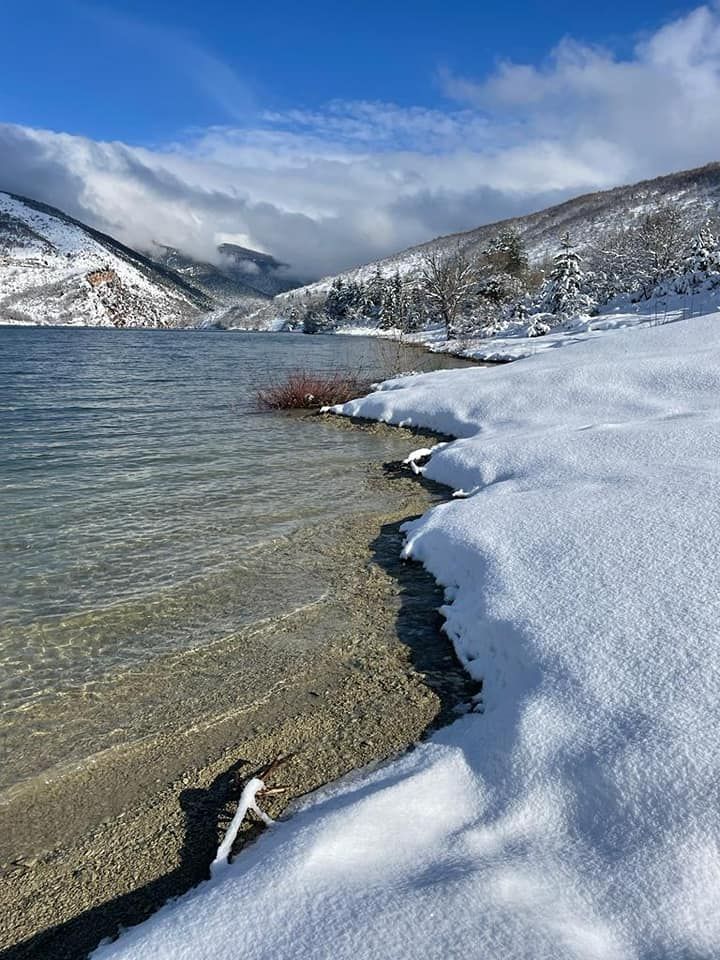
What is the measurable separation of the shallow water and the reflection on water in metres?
0.02

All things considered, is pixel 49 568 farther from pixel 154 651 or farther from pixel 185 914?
pixel 185 914

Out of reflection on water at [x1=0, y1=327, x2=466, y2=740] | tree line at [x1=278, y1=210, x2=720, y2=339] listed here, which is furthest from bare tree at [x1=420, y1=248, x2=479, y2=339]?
reflection on water at [x1=0, y1=327, x2=466, y2=740]

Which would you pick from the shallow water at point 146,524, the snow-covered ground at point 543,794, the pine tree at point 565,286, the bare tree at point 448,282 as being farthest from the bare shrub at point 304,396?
the pine tree at point 565,286

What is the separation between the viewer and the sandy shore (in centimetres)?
280

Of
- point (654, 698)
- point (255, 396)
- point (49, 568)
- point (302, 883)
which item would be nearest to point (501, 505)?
point (654, 698)

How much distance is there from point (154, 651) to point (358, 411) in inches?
487

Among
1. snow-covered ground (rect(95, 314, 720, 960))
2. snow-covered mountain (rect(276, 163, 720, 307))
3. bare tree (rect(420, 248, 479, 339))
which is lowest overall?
snow-covered ground (rect(95, 314, 720, 960))

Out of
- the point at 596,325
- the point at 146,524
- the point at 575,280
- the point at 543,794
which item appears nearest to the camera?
the point at 543,794

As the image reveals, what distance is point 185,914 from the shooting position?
2285 mm

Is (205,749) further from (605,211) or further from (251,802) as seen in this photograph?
(605,211)

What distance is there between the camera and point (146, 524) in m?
7.78

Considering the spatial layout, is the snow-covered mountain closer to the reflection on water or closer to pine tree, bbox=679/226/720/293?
pine tree, bbox=679/226/720/293

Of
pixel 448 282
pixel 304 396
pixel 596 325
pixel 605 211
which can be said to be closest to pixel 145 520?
pixel 304 396

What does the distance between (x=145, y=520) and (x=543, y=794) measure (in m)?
6.66
